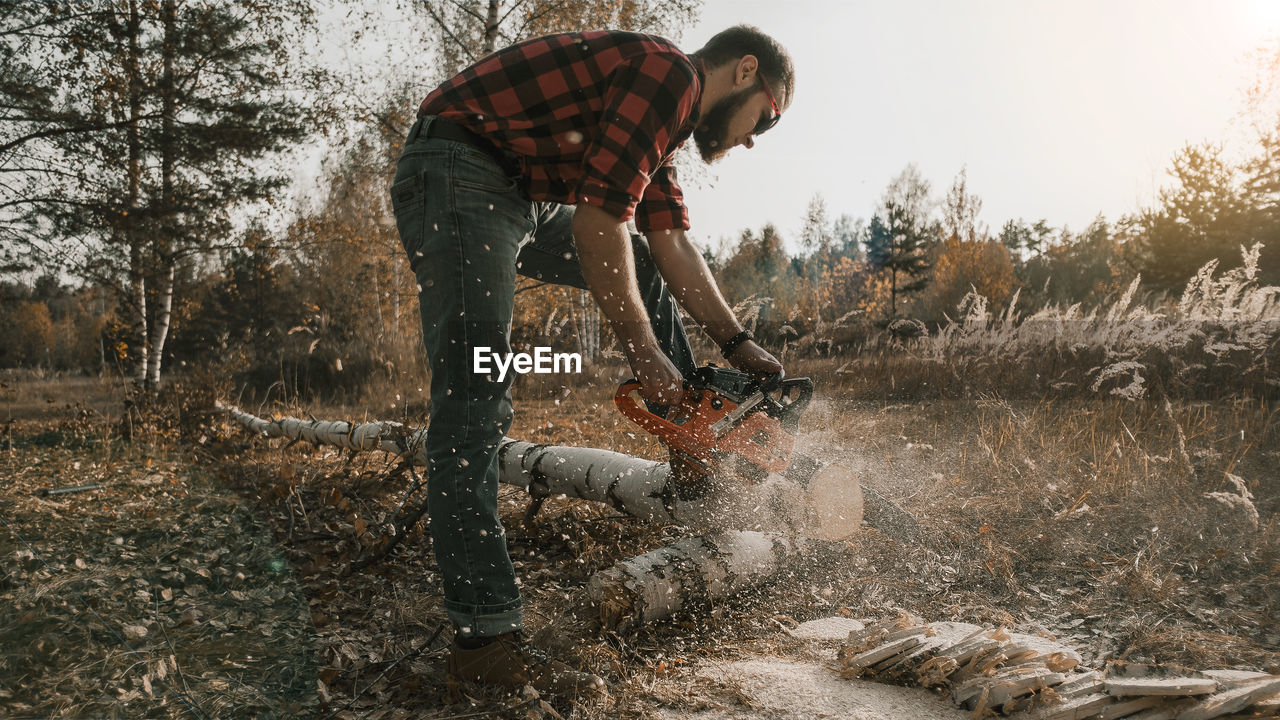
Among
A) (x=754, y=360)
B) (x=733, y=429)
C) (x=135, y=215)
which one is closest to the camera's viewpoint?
(x=733, y=429)

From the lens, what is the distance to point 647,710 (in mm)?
1687

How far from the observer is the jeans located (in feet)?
5.71

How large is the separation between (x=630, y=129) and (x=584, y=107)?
0.65ft

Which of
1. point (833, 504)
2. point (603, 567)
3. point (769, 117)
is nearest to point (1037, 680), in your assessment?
point (833, 504)

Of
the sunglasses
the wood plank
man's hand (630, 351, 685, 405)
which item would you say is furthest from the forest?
the sunglasses

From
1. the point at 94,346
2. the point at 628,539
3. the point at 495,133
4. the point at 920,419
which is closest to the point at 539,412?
the point at 920,419

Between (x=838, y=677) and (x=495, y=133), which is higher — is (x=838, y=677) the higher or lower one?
the lower one

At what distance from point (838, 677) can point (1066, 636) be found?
88cm

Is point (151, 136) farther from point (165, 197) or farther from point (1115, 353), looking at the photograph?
point (1115, 353)

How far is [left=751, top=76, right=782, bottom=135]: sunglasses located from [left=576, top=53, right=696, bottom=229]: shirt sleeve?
0.35 m

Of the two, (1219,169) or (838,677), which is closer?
(838,677)

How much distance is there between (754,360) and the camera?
2.24 m

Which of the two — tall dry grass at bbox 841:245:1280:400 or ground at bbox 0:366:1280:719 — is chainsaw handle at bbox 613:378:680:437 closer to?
ground at bbox 0:366:1280:719

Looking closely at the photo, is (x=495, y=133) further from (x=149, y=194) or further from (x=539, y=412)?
(x=149, y=194)
